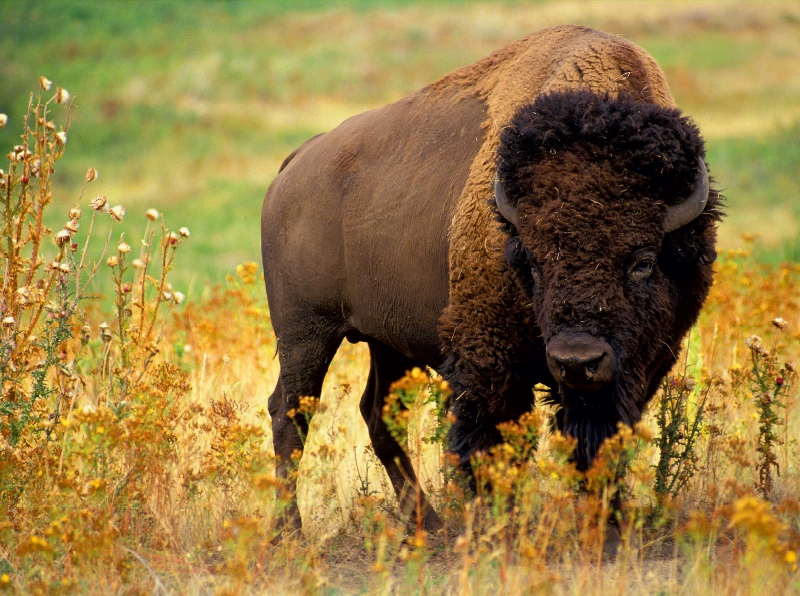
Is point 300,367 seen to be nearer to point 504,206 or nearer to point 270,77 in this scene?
point 504,206

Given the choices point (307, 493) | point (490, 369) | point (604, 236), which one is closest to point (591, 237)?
point (604, 236)

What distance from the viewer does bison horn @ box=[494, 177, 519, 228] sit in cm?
454

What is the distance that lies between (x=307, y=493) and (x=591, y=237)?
5.41ft

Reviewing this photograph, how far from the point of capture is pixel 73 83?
4312 centimetres

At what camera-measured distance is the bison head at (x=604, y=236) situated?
418 centimetres

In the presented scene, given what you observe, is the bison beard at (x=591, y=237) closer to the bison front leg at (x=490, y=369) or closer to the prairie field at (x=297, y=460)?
the bison front leg at (x=490, y=369)

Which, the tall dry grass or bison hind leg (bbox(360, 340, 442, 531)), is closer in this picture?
the tall dry grass

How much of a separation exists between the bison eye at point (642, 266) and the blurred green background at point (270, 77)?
715 inches

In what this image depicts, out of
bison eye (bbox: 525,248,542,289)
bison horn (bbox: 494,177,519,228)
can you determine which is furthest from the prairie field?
bison horn (bbox: 494,177,519,228)

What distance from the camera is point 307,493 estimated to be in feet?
14.4

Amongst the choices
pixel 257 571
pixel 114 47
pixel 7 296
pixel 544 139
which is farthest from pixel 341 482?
pixel 114 47

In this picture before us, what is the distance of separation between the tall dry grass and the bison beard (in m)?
0.28

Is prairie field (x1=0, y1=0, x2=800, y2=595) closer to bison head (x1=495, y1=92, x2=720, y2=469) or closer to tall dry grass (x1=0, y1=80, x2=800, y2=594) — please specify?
tall dry grass (x1=0, y1=80, x2=800, y2=594)

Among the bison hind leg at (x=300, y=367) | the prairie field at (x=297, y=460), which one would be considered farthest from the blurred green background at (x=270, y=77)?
the bison hind leg at (x=300, y=367)
